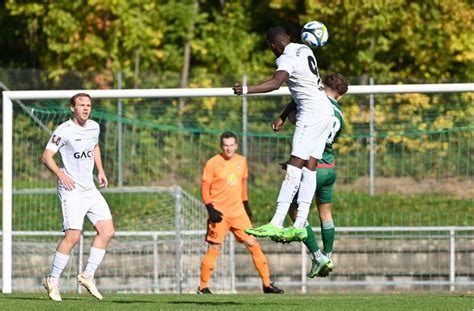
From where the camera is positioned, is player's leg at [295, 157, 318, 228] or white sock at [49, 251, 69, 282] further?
white sock at [49, 251, 69, 282]

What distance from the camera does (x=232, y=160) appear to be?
17.7 metres

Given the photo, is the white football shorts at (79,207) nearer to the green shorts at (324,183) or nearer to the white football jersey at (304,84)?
the green shorts at (324,183)

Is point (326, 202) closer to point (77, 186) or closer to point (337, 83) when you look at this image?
point (337, 83)

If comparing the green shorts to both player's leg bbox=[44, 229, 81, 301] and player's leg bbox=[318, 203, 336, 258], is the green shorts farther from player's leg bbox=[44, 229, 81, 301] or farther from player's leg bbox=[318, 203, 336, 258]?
player's leg bbox=[44, 229, 81, 301]

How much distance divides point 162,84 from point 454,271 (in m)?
7.18

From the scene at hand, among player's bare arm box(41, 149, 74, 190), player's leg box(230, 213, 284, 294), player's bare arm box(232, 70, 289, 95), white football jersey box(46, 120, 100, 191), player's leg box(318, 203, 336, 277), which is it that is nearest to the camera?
player's bare arm box(232, 70, 289, 95)

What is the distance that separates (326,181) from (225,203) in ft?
14.5

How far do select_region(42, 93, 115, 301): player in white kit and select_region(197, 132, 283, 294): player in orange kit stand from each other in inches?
135

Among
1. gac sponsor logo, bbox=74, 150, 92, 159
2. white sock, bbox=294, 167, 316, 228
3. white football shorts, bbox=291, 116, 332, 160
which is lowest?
white sock, bbox=294, 167, 316, 228

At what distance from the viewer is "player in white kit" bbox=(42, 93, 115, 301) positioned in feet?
45.4

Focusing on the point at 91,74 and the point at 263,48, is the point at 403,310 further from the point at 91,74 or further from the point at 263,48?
the point at 263,48

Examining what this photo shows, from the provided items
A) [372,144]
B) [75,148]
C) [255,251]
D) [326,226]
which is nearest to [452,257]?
[372,144]

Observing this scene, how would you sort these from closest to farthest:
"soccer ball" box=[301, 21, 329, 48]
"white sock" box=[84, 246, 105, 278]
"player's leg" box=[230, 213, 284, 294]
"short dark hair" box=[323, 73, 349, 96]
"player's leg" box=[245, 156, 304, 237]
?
1. "player's leg" box=[245, 156, 304, 237]
2. "soccer ball" box=[301, 21, 329, 48]
3. "short dark hair" box=[323, 73, 349, 96]
4. "white sock" box=[84, 246, 105, 278]
5. "player's leg" box=[230, 213, 284, 294]

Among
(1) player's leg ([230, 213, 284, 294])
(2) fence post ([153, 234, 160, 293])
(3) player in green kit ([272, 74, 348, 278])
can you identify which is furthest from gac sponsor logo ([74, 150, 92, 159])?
(2) fence post ([153, 234, 160, 293])
